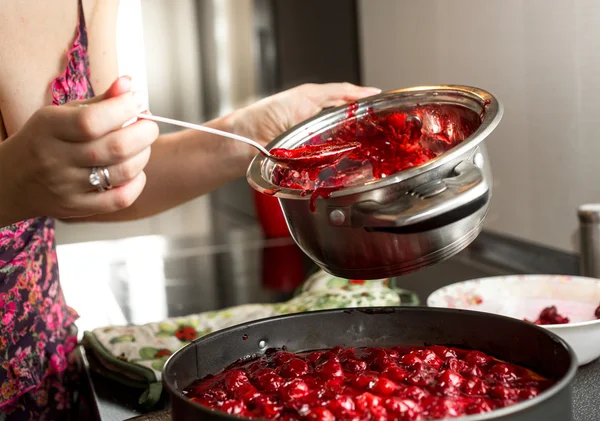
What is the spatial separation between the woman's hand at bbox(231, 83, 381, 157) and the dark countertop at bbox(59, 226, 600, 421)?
501 mm

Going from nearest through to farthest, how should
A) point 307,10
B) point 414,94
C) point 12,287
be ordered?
point 414,94 < point 12,287 < point 307,10

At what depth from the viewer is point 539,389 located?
78 centimetres

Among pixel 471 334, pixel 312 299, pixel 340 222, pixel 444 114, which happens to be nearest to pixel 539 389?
pixel 471 334

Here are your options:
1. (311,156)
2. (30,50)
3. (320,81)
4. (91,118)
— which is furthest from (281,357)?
(320,81)

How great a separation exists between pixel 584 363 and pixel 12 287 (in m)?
0.92

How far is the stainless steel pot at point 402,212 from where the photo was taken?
30.9 inches

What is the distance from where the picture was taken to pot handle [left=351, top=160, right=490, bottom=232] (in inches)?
30.9

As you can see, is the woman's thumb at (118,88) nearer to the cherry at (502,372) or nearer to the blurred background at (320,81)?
the cherry at (502,372)

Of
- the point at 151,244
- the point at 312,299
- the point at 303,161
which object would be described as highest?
the point at 303,161

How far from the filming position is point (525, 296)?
129 centimetres

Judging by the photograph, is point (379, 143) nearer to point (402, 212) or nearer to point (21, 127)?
point (402, 212)

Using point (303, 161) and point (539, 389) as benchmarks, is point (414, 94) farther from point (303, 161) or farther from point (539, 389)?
point (539, 389)

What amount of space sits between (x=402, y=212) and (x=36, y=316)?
2.49 feet

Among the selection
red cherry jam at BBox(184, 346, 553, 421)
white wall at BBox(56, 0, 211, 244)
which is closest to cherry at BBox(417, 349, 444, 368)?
red cherry jam at BBox(184, 346, 553, 421)
